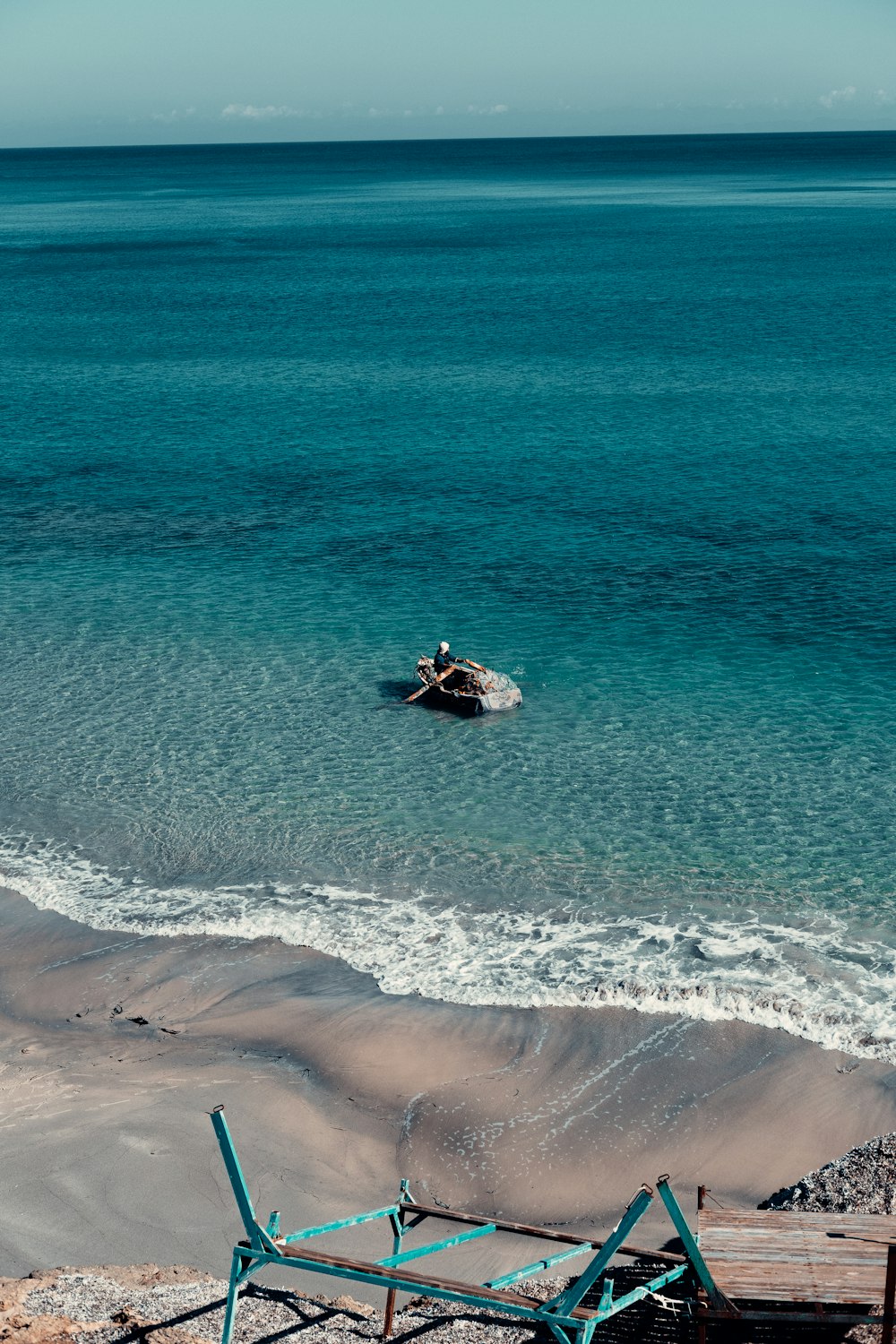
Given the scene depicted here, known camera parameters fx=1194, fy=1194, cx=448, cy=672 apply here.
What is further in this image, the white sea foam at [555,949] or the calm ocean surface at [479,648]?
the calm ocean surface at [479,648]

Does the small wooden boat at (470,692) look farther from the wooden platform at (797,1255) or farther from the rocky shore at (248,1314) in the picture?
the wooden platform at (797,1255)

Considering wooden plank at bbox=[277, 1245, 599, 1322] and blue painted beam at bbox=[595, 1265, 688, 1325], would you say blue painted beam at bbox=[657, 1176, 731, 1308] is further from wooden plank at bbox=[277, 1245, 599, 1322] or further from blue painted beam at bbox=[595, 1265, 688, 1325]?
wooden plank at bbox=[277, 1245, 599, 1322]

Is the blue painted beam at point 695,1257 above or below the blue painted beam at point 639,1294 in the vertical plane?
above

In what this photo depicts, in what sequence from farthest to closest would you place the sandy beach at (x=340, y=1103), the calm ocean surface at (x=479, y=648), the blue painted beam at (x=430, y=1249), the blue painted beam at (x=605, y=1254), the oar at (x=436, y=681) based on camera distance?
the oar at (x=436, y=681), the calm ocean surface at (x=479, y=648), the sandy beach at (x=340, y=1103), the blue painted beam at (x=430, y=1249), the blue painted beam at (x=605, y=1254)

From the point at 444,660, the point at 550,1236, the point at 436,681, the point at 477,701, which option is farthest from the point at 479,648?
the point at 550,1236

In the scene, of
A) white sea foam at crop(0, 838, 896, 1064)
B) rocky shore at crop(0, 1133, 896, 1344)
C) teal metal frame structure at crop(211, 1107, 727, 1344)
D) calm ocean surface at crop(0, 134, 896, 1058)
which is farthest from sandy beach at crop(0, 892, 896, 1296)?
teal metal frame structure at crop(211, 1107, 727, 1344)

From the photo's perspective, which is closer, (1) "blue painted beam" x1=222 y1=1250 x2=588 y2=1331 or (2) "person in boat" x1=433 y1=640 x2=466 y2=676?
(1) "blue painted beam" x1=222 y1=1250 x2=588 y2=1331

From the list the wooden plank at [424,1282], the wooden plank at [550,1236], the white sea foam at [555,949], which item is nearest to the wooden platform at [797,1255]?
the wooden plank at [550,1236]

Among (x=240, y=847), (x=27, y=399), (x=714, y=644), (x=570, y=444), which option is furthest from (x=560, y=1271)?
(x=27, y=399)
